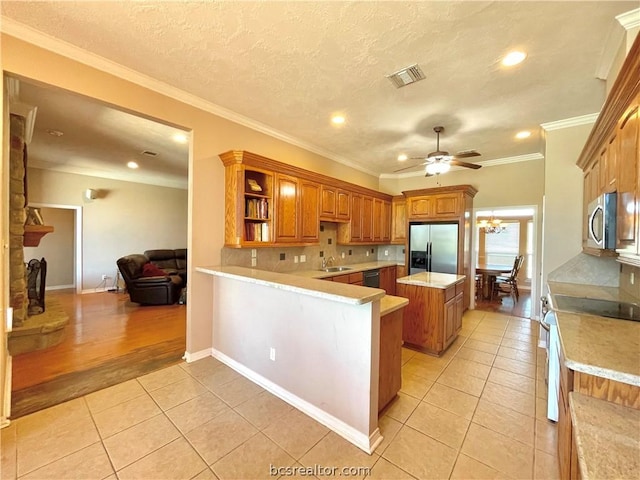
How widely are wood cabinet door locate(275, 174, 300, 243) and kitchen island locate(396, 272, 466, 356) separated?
5.29ft

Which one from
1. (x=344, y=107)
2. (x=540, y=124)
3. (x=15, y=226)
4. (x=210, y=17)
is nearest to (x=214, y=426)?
(x=210, y=17)

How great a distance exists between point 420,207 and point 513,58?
3352mm

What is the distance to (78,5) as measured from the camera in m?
1.82

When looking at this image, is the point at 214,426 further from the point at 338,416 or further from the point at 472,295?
the point at 472,295

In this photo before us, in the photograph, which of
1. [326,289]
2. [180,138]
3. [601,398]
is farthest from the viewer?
[180,138]

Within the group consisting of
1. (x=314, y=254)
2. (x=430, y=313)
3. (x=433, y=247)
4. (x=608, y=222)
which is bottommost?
(x=430, y=313)

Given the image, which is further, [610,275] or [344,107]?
[344,107]

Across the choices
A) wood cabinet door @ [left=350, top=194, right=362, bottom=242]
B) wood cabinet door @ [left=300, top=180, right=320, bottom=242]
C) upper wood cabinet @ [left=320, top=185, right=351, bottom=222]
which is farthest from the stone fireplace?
wood cabinet door @ [left=350, top=194, right=362, bottom=242]

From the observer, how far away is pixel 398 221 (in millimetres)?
6039

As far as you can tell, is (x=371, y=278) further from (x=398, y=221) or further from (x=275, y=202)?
(x=275, y=202)

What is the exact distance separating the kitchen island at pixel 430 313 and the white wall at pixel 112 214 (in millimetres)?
7224

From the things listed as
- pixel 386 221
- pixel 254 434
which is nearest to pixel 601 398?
pixel 254 434

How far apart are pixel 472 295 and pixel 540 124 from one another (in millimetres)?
3269

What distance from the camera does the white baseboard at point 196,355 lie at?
3018mm
